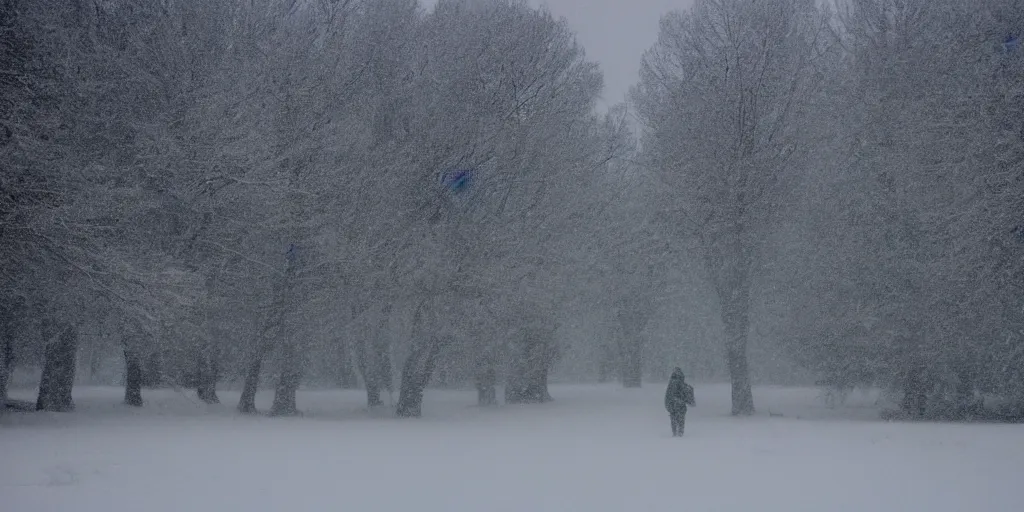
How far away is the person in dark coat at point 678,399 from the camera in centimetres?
1762

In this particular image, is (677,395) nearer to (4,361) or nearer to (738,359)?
(738,359)

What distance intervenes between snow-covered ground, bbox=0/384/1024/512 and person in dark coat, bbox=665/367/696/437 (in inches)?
24.9

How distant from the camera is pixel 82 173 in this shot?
583 inches

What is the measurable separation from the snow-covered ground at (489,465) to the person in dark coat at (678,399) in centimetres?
63

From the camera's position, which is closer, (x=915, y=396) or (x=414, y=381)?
(x=915, y=396)

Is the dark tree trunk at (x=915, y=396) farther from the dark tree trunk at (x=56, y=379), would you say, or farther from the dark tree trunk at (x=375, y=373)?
the dark tree trunk at (x=56, y=379)

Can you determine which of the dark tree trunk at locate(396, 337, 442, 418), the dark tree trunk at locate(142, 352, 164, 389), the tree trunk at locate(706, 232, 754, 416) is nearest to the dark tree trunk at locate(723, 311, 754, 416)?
the tree trunk at locate(706, 232, 754, 416)

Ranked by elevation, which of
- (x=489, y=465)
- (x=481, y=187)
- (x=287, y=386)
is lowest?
(x=489, y=465)

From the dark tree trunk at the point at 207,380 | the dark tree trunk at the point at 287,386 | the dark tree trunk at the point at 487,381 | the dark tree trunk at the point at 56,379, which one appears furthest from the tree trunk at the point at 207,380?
the dark tree trunk at the point at 487,381

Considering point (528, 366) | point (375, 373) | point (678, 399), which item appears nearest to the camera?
point (678, 399)

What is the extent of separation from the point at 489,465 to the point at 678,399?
6564 mm

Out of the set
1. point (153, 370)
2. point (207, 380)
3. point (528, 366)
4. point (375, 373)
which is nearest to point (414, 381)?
point (528, 366)

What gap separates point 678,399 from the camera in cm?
1762

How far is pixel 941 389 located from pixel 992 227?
7144 mm
